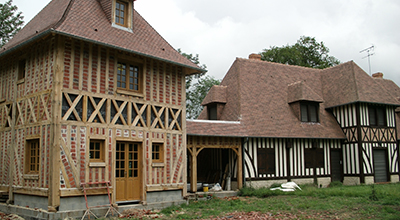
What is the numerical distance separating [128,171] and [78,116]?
103 inches

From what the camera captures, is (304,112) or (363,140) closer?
(363,140)

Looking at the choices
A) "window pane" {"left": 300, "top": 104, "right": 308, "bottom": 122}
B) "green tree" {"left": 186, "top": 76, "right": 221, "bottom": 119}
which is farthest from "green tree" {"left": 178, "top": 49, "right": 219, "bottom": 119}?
"window pane" {"left": 300, "top": 104, "right": 308, "bottom": 122}

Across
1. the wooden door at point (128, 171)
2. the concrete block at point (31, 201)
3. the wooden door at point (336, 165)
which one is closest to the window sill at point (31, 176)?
the concrete block at point (31, 201)

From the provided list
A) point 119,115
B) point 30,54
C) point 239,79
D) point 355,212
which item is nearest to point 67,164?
point 119,115

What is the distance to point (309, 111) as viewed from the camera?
20688 mm

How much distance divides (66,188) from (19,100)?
12.7ft

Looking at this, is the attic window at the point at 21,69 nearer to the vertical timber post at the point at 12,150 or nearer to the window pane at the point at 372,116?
the vertical timber post at the point at 12,150

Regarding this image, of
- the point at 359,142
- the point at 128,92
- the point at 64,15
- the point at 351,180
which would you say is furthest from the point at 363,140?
the point at 64,15

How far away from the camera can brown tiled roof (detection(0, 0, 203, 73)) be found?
10.9 metres

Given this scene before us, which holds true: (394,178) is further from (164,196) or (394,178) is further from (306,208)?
(164,196)

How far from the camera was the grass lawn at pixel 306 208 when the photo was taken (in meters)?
10.7

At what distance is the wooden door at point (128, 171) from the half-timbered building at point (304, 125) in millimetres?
6261

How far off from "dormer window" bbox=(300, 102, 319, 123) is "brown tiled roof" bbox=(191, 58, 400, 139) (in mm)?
328

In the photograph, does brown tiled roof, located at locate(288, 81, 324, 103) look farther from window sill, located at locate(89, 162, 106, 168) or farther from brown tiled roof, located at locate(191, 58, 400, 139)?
window sill, located at locate(89, 162, 106, 168)
